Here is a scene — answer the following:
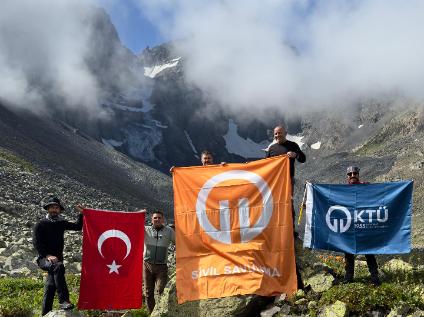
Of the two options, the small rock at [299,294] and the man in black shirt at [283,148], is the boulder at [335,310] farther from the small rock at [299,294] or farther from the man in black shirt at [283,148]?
the man in black shirt at [283,148]

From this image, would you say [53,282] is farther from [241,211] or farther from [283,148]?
[283,148]

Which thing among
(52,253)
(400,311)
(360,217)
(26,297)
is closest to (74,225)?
(52,253)

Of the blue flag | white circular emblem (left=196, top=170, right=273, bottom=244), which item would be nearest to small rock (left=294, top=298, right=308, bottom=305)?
white circular emblem (left=196, top=170, right=273, bottom=244)

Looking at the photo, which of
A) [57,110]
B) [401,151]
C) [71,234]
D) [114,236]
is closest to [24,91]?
[57,110]

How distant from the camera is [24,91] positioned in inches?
5930

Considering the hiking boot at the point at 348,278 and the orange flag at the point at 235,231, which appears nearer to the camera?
the orange flag at the point at 235,231

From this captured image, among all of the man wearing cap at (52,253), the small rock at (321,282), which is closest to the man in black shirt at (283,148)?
the small rock at (321,282)

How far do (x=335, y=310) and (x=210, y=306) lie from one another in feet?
8.22

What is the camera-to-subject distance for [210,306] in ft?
33.1

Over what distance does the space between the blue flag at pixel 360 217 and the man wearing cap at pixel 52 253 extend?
5112 millimetres

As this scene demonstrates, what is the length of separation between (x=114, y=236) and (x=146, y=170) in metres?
117

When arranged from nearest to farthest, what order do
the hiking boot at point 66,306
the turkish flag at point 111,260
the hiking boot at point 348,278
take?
the hiking boot at point 66,306
the hiking boot at point 348,278
the turkish flag at point 111,260

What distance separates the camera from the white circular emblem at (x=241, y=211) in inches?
398

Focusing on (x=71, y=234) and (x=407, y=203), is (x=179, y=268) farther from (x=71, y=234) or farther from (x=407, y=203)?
(x=71, y=234)
